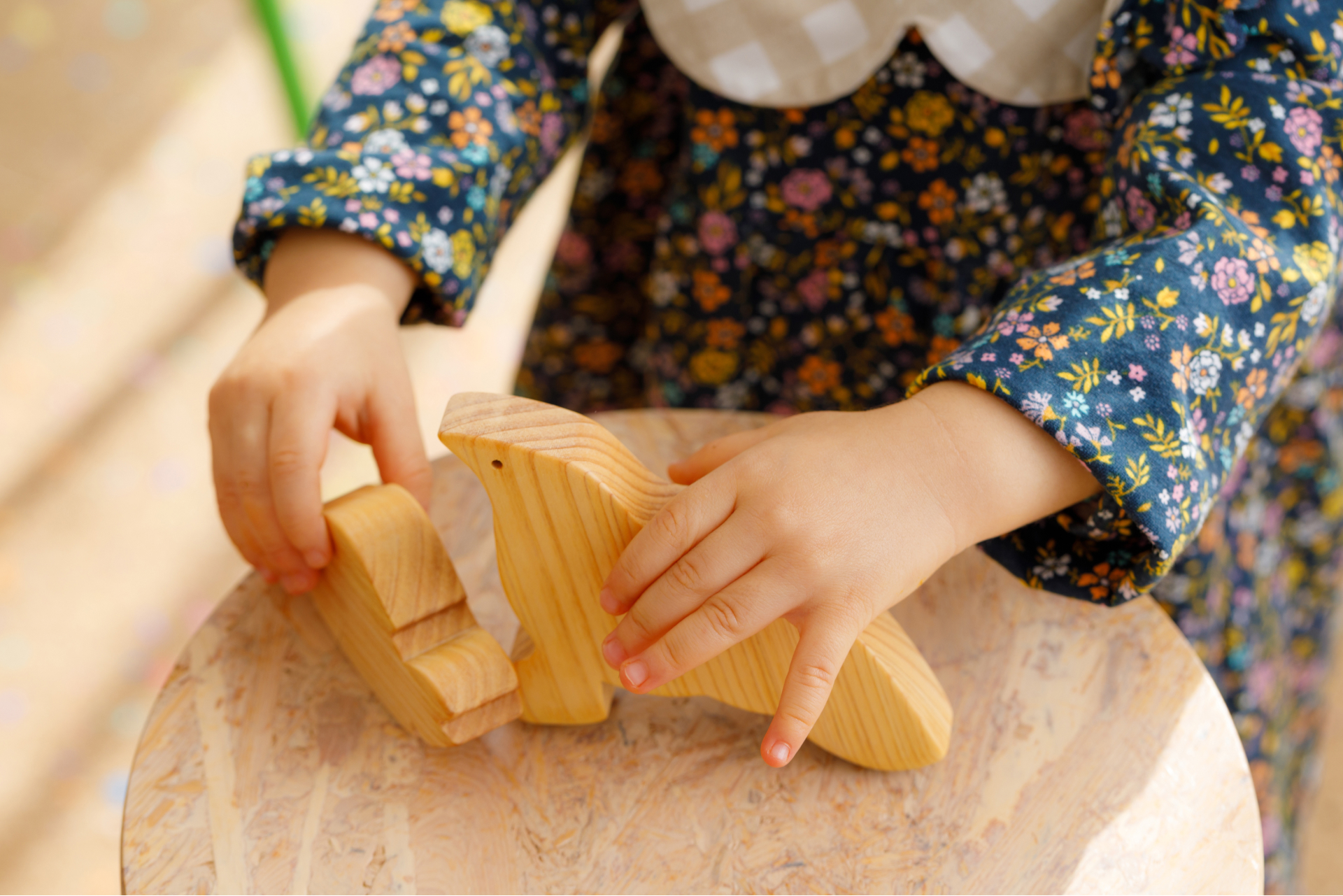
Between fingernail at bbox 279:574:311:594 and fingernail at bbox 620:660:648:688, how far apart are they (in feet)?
0.64

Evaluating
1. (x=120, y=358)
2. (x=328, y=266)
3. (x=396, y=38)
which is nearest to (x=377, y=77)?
(x=396, y=38)

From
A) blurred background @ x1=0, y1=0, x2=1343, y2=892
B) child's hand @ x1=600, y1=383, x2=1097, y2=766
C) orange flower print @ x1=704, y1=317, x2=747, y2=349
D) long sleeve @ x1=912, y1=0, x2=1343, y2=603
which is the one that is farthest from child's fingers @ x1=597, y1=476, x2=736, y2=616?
blurred background @ x1=0, y1=0, x2=1343, y2=892

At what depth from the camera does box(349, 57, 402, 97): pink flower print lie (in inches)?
23.0

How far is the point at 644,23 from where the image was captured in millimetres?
666

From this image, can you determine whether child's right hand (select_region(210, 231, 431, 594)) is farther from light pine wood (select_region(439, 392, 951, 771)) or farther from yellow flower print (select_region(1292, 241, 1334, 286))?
yellow flower print (select_region(1292, 241, 1334, 286))

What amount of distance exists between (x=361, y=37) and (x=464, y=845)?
1.57 feet

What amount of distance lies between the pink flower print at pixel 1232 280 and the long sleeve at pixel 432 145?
0.39 meters

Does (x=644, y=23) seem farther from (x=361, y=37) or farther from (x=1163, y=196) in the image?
(x=1163, y=196)

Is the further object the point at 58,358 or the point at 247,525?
the point at 58,358

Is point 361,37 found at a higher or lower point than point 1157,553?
higher

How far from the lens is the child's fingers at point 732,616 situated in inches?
15.3

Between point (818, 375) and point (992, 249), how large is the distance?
0.16 meters

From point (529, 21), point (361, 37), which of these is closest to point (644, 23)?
point (529, 21)

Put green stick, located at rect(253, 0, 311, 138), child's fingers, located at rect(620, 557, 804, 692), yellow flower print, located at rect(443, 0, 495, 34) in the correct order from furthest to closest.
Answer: green stick, located at rect(253, 0, 311, 138) < yellow flower print, located at rect(443, 0, 495, 34) < child's fingers, located at rect(620, 557, 804, 692)
